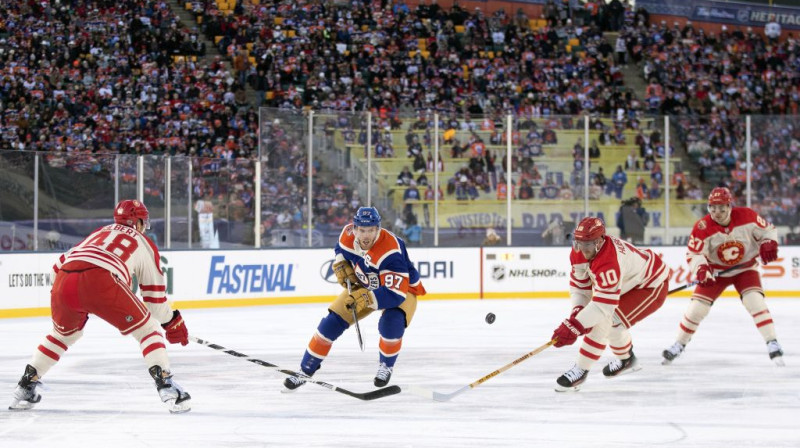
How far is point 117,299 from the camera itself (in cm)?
542

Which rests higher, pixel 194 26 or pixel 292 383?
pixel 194 26

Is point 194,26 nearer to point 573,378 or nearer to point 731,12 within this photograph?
point 731,12

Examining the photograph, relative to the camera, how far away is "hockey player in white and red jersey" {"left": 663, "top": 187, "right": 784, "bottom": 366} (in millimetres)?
7793

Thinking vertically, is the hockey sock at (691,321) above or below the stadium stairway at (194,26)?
below

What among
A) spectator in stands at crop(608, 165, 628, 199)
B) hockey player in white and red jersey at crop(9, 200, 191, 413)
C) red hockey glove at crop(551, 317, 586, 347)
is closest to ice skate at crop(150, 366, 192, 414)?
hockey player in white and red jersey at crop(9, 200, 191, 413)

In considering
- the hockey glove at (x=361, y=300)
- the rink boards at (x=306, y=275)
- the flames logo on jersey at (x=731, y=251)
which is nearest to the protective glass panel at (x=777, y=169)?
the rink boards at (x=306, y=275)

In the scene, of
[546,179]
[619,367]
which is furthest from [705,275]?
[546,179]

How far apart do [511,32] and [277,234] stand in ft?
36.8

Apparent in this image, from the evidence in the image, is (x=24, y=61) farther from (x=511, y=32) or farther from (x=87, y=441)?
(x=87, y=441)

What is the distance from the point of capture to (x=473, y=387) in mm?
6352

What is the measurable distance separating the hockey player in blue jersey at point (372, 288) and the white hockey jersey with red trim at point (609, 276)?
96 centimetres

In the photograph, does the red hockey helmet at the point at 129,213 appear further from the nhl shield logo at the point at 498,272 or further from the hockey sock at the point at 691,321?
the nhl shield logo at the point at 498,272

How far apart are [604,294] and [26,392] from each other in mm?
3156

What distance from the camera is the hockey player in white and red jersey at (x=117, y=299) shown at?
542 cm
